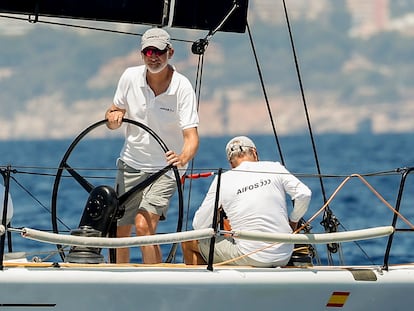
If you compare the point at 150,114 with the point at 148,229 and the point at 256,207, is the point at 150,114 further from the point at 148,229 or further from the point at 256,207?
the point at 256,207

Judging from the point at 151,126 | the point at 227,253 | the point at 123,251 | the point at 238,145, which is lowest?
the point at 227,253

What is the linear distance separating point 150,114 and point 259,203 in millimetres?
1144

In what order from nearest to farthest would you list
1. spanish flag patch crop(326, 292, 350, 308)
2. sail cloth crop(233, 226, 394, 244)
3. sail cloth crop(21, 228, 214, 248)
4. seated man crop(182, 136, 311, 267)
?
1. sail cloth crop(21, 228, 214, 248)
2. sail cloth crop(233, 226, 394, 244)
3. spanish flag patch crop(326, 292, 350, 308)
4. seated man crop(182, 136, 311, 267)

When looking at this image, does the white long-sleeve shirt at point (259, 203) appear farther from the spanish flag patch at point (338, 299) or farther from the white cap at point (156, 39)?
the white cap at point (156, 39)

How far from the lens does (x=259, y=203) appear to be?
A: 7.60 m

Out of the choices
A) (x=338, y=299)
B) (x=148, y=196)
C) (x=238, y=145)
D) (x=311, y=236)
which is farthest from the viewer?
(x=148, y=196)

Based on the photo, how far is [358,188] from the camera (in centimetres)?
3669

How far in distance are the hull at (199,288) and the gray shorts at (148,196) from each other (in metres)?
0.77

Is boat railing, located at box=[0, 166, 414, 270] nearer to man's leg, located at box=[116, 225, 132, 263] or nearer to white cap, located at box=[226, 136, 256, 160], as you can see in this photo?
white cap, located at box=[226, 136, 256, 160]

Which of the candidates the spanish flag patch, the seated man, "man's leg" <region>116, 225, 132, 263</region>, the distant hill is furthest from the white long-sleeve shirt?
the distant hill

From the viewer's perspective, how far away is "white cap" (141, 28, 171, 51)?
809cm

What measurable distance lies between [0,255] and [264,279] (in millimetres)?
1531

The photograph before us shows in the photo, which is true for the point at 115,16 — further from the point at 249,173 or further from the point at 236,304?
the point at 236,304

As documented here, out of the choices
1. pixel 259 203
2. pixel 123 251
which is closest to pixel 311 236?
pixel 259 203
